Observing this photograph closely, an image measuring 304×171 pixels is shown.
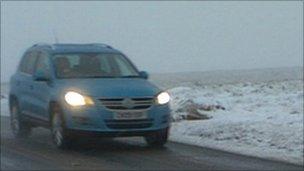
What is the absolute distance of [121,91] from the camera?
46.1 ft

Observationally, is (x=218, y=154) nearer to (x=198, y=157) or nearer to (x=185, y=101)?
(x=198, y=157)

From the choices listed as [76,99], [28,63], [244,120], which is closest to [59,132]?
[76,99]

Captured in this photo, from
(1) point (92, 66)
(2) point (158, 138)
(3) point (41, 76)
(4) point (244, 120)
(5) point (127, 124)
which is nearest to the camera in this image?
(5) point (127, 124)

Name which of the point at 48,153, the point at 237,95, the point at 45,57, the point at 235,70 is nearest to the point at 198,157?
the point at 48,153

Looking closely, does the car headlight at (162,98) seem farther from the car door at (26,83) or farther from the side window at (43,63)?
the car door at (26,83)

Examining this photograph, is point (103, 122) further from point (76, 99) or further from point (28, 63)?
point (28, 63)

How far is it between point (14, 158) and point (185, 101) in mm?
6615

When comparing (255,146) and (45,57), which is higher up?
(45,57)

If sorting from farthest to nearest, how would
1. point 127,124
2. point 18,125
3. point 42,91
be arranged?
point 18,125
point 42,91
point 127,124

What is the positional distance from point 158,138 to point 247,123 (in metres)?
2.11

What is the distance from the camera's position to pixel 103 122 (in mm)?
13828

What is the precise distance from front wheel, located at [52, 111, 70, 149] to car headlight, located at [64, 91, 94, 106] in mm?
346

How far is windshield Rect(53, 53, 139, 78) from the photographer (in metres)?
15.0

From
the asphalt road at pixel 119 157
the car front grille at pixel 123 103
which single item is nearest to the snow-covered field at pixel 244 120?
the asphalt road at pixel 119 157
